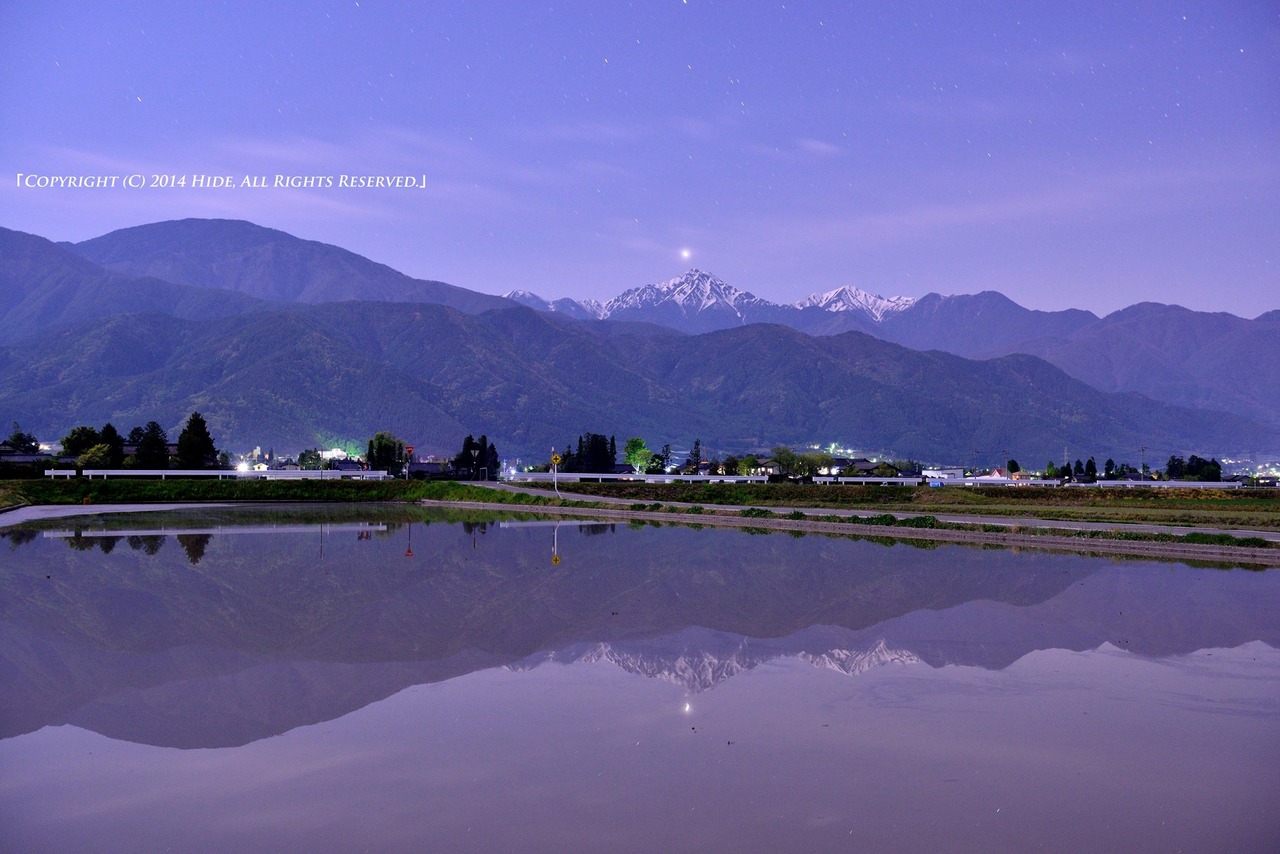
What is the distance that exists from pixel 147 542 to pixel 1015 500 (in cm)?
Answer: 5728

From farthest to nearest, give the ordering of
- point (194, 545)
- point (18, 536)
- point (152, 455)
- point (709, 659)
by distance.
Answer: point (152, 455) → point (18, 536) → point (194, 545) → point (709, 659)

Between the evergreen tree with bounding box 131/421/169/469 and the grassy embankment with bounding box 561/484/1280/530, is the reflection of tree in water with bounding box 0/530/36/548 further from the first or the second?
the evergreen tree with bounding box 131/421/169/469

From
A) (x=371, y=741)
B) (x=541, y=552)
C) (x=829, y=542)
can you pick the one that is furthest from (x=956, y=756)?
(x=829, y=542)

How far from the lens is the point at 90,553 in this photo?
126 ft

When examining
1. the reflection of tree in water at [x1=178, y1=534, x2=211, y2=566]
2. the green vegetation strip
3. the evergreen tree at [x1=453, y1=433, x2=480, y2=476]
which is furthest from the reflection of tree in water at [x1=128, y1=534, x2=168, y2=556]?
the evergreen tree at [x1=453, y1=433, x2=480, y2=476]

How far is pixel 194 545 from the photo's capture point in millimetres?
41906

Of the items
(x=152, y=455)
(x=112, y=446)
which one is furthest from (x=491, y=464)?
(x=152, y=455)

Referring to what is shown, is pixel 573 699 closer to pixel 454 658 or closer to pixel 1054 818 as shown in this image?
pixel 454 658

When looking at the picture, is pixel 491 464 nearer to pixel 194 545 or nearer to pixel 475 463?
pixel 475 463

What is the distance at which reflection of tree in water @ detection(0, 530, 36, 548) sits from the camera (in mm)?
42875

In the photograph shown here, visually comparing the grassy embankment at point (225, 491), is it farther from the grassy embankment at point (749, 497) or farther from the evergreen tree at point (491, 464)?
the evergreen tree at point (491, 464)

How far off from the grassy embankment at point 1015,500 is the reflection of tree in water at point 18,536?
41380 millimetres

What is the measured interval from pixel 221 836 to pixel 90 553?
3132 centimetres

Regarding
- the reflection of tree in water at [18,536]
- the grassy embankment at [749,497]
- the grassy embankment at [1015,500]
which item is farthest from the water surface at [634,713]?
the grassy embankment at [749,497]
